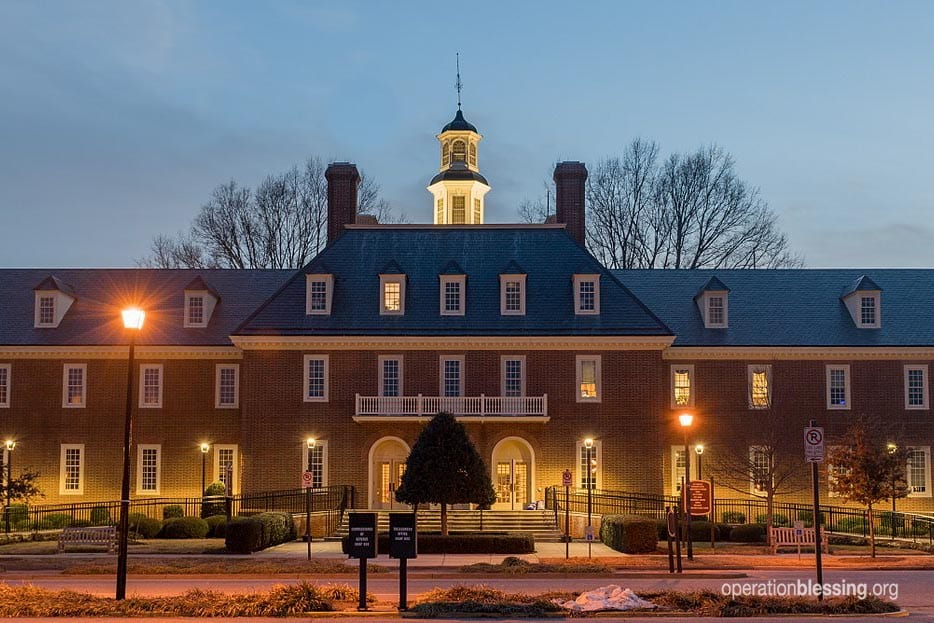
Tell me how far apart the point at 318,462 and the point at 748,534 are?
16.4 metres

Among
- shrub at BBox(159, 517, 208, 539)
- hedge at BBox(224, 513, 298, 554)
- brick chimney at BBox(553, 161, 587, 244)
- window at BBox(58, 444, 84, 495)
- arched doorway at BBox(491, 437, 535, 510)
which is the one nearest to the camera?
hedge at BBox(224, 513, 298, 554)

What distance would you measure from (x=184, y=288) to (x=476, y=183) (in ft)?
46.9

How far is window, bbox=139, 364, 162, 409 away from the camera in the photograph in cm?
4669

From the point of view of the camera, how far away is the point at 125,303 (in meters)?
49.5

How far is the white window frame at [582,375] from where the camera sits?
145ft

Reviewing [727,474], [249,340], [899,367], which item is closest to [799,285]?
[899,367]

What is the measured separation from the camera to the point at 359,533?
20.0 metres

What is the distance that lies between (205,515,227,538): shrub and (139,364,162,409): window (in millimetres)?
8266

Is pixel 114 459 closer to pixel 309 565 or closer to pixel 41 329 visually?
pixel 41 329

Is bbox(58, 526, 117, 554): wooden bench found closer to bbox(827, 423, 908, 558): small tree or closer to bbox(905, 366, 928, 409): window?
bbox(827, 423, 908, 558): small tree

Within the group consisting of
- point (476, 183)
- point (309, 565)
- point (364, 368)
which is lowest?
point (309, 565)

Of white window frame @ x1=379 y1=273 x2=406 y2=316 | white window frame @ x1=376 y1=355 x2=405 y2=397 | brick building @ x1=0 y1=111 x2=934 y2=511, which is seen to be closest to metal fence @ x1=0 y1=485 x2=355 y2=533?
brick building @ x1=0 y1=111 x2=934 y2=511

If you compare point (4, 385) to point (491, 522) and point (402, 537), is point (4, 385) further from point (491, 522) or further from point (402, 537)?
point (402, 537)

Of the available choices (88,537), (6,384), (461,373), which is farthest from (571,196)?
(88,537)
